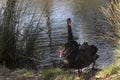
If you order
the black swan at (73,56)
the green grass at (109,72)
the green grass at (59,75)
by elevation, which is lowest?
the green grass at (59,75)

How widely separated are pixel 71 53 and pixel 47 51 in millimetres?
3449

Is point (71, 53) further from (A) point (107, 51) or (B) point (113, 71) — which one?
(A) point (107, 51)

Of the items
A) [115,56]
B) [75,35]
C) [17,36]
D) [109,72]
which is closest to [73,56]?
[109,72]

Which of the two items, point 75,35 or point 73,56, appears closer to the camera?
point 73,56

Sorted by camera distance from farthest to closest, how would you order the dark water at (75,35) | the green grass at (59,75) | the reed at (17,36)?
1. the dark water at (75,35)
2. the reed at (17,36)
3. the green grass at (59,75)

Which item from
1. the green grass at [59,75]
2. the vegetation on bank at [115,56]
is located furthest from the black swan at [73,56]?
the vegetation on bank at [115,56]

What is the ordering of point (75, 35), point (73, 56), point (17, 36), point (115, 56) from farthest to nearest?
point (75, 35), point (17, 36), point (115, 56), point (73, 56)

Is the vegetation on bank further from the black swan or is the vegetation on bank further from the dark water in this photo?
the dark water

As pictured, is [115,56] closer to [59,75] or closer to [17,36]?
[59,75]

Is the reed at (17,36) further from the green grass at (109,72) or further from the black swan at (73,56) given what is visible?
the green grass at (109,72)

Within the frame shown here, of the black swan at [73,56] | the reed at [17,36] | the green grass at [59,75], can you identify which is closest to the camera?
the green grass at [59,75]

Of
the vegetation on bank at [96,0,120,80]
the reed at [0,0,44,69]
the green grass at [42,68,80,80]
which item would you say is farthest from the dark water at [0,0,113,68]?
the green grass at [42,68,80,80]

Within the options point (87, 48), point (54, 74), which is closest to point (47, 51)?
point (87, 48)

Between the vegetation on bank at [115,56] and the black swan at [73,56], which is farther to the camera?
the black swan at [73,56]
